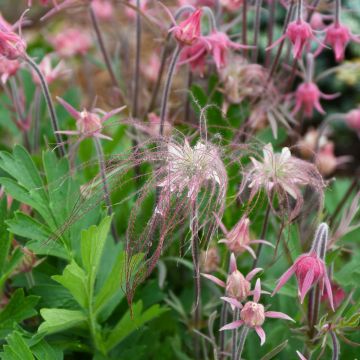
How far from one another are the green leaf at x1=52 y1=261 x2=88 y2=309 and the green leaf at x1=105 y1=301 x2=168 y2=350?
71 mm

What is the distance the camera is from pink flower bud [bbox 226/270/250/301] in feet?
2.39

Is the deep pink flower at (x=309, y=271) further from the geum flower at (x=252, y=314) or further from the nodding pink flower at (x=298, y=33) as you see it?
the nodding pink flower at (x=298, y=33)

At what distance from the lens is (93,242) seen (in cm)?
78

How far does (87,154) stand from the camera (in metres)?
1.18

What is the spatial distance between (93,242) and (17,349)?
0.15 metres

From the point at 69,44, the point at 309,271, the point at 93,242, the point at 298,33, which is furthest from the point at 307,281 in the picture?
the point at 69,44

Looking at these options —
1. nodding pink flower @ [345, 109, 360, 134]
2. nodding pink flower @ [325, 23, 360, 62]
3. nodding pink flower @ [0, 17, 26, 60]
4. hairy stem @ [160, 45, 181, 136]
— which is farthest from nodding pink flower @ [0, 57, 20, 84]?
nodding pink flower @ [345, 109, 360, 134]

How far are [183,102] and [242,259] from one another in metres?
0.32

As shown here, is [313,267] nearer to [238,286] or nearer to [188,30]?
[238,286]

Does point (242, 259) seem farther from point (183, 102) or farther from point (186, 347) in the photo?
point (183, 102)

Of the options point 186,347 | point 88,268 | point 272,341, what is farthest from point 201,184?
point 186,347

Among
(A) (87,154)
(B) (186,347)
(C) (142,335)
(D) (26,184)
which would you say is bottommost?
(B) (186,347)

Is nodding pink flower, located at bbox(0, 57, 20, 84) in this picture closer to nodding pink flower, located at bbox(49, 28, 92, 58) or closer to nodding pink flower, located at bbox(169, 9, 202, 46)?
nodding pink flower, located at bbox(169, 9, 202, 46)

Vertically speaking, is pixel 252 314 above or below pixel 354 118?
above
